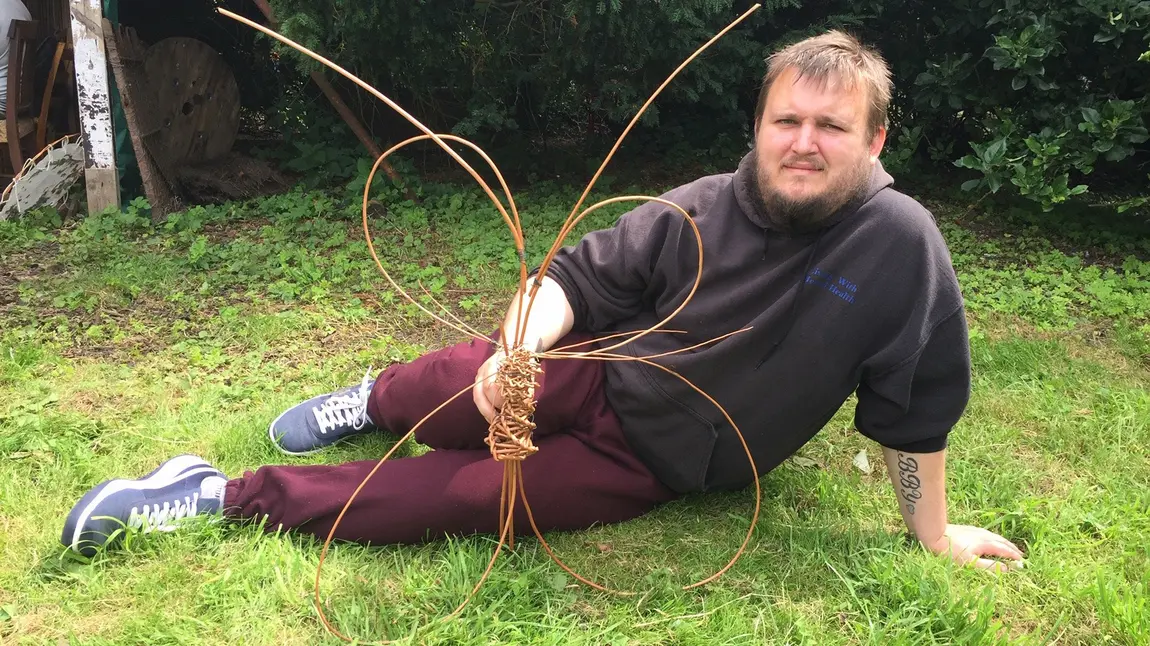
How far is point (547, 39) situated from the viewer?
468 cm

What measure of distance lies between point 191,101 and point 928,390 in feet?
16.9

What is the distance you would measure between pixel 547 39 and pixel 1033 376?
3179 mm

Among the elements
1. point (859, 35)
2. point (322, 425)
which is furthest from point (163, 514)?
point (859, 35)

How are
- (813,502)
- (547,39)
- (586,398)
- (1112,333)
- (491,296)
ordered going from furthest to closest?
1. (547,39)
2. (491,296)
3. (1112,333)
4. (813,502)
5. (586,398)

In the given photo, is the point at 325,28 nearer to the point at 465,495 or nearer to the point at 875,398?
the point at 465,495

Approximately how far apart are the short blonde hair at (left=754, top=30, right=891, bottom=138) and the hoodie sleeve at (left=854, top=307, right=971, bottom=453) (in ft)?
1.67

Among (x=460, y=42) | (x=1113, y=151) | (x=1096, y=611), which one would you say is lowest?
(x=1096, y=611)

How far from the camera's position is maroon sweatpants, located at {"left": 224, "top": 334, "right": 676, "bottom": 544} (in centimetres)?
197

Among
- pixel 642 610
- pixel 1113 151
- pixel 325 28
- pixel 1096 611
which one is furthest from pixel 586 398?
pixel 1113 151

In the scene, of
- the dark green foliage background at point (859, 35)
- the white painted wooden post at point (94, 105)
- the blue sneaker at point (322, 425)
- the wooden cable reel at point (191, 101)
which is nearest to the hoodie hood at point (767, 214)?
the blue sneaker at point (322, 425)

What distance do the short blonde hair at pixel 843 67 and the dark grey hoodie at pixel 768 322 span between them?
0.19 meters

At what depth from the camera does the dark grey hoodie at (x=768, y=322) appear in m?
1.80

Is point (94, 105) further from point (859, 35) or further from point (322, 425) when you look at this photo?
point (859, 35)

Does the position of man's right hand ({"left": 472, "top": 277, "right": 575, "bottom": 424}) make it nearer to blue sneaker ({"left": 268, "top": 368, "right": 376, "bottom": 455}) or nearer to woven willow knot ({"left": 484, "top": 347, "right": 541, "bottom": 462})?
woven willow knot ({"left": 484, "top": 347, "right": 541, "bottom": 462})
